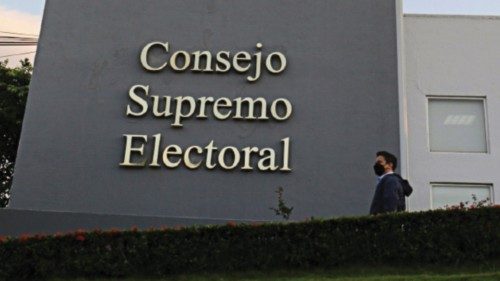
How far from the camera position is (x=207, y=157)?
39.9 feet

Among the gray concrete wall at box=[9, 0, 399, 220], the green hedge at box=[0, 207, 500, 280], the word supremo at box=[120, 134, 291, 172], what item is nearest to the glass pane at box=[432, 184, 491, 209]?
the gray concrete wall at box=[9, 0, 399, 220]

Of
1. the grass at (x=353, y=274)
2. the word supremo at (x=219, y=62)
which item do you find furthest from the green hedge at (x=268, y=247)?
the word supremo at (x=219, y=62)

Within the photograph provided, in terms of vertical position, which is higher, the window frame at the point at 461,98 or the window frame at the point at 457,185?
the window frame at the point at 461,98

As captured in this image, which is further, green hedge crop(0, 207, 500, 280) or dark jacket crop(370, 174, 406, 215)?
dark jacket crop(370, 174, 406, 215)

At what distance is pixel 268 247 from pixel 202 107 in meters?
4.58

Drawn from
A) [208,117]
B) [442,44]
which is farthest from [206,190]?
[442,44]

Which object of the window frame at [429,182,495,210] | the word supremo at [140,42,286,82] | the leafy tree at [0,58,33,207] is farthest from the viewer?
the leafy tree at [0,58,33,207]

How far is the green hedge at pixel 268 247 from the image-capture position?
8438mm

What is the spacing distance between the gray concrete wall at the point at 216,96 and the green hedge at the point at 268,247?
119 inches

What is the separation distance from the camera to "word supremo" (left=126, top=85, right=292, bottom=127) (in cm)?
1244

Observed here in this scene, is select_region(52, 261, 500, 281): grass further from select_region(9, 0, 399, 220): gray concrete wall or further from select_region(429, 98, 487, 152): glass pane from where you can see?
select_region(429, 98, 487, 152): glass pane

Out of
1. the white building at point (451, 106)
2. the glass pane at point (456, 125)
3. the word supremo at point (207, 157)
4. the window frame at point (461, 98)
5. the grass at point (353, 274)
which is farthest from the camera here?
the glass pane at point (456, 125)

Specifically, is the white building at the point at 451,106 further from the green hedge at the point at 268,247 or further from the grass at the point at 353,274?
the grass at the point at 353,274

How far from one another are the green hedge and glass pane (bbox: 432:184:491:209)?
4478 millimetres
